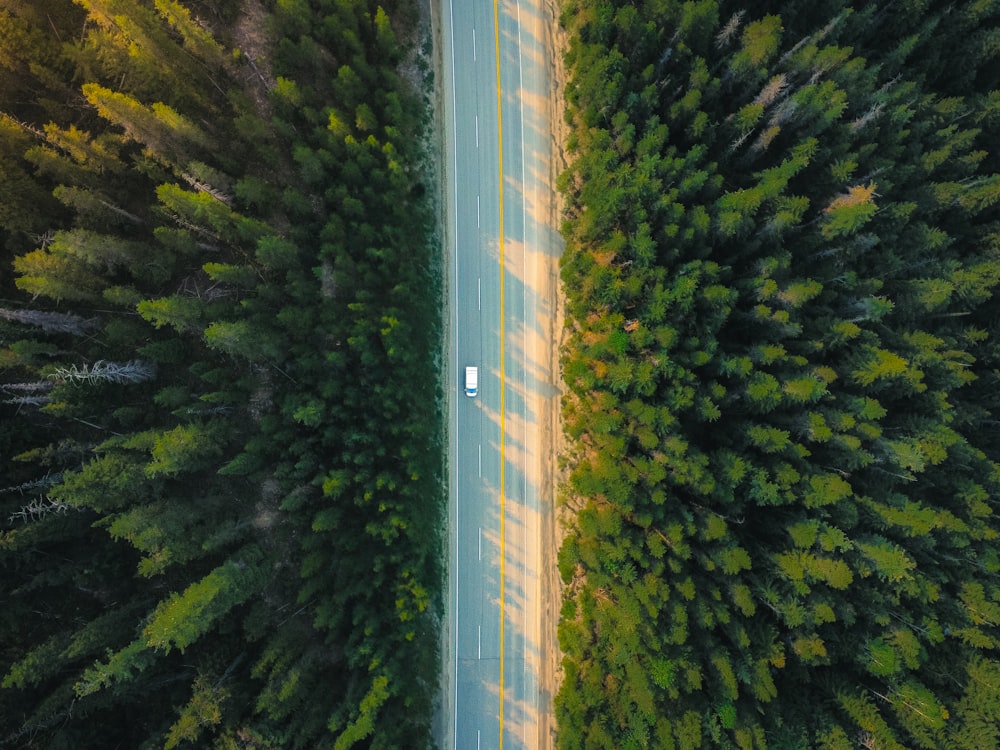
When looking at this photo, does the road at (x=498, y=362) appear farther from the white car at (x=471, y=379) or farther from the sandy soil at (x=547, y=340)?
the white car at (x=471, y=379)

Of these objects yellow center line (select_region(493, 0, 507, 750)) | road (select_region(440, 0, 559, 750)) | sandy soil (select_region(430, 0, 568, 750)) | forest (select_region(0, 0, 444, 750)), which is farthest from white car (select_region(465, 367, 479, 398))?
forest (select_region(0, 0, 444, 750))

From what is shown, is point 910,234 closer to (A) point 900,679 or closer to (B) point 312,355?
(A) point 900,679

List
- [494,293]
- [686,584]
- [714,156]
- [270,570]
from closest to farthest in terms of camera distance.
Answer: [686,584] → [270,570] → [714,156] → [494,293]

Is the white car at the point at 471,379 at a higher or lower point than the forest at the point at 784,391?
lower

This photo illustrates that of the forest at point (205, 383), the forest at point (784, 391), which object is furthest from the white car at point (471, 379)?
the forest at point (784, 391)

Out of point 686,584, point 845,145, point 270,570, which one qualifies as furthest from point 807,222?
point 270,570

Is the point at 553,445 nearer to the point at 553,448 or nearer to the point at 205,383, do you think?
the point at 553,448
